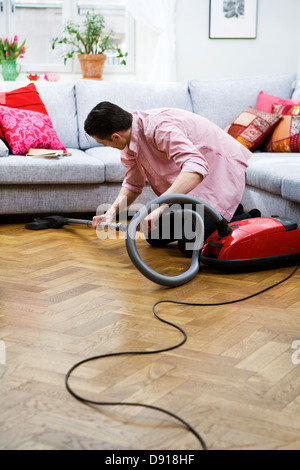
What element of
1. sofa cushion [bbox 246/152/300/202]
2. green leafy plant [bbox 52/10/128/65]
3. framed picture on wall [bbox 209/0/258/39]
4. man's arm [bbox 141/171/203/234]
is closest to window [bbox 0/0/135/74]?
green leafy plant [bbox 52/10/128/65]

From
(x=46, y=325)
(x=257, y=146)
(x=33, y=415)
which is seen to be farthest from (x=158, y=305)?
(x=257, y=146)

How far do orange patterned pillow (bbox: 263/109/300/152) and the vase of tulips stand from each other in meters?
1.98

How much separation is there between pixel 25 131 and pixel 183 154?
1413mm

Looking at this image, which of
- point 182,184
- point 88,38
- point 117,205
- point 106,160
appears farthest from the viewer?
point 88,38

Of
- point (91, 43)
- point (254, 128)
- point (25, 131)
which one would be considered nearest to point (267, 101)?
point (254, 128)

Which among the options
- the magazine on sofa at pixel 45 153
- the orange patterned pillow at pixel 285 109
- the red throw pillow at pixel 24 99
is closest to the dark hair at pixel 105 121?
the magazine on sofa at pixel 45 153

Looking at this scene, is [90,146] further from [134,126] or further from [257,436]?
[257,436]

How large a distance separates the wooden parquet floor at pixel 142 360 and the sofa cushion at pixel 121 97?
159 centimetres

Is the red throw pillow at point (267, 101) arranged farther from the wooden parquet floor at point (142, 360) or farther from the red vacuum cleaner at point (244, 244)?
the wooden parquet floor at point (142, 360)

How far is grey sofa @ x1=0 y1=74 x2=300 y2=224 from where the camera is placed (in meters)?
2.96

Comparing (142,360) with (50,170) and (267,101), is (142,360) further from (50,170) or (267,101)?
(267,101)

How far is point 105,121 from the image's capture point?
222 centimetres

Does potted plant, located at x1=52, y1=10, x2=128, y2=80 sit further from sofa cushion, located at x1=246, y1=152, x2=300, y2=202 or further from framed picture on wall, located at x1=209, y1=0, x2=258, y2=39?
sofa cushion, located at x1=246, y1=152, x2=300, y2=202

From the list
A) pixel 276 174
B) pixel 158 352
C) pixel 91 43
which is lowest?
pixel 158 352
